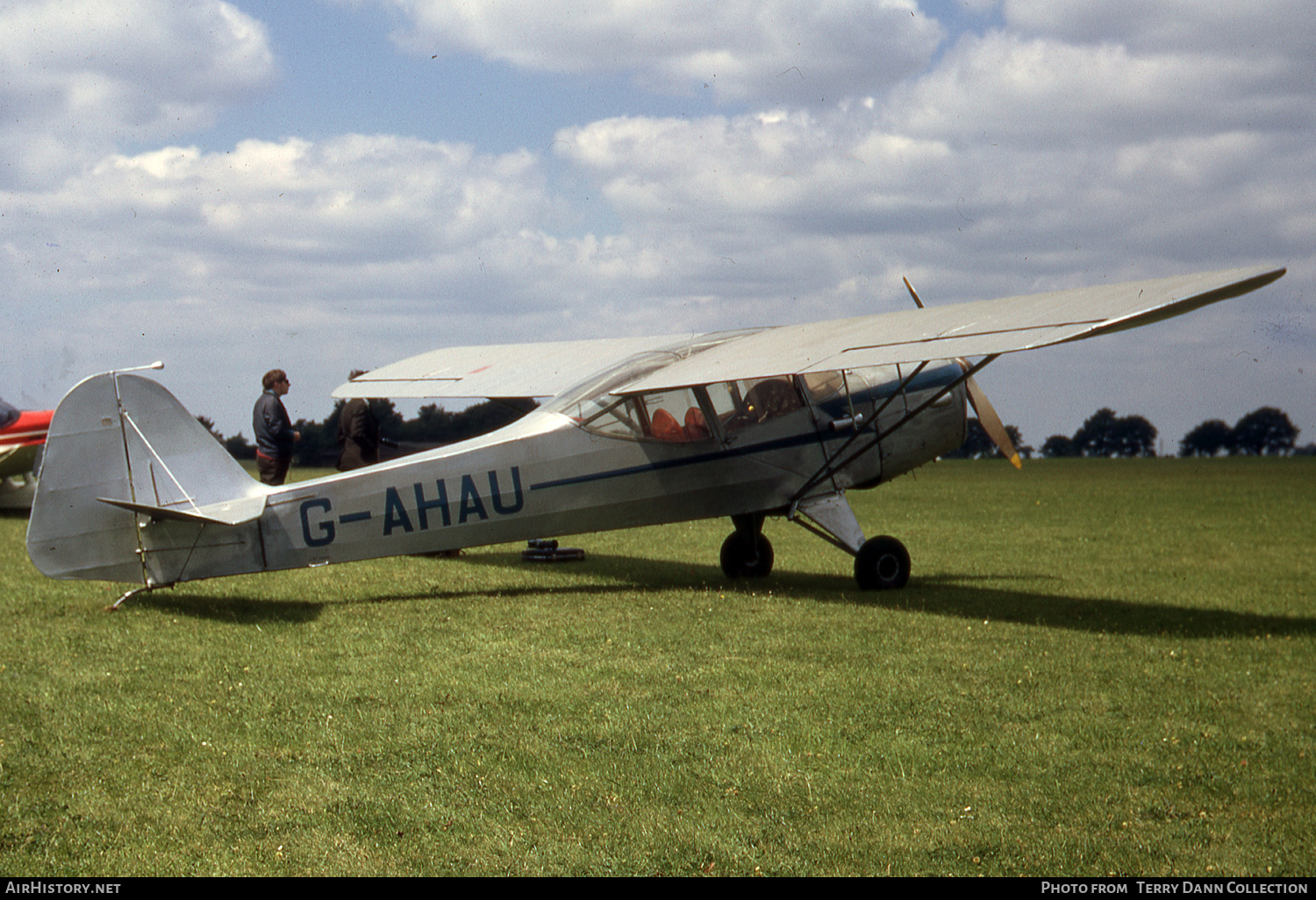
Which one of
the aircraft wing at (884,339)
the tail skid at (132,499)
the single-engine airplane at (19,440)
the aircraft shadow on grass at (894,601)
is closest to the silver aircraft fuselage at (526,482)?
the tail skid at (132,499)

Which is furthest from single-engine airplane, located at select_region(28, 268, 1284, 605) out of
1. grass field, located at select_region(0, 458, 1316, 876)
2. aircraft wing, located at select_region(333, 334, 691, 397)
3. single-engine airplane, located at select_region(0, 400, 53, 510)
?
single-engine airplane, located at select_region(0, 400, 53, 510)

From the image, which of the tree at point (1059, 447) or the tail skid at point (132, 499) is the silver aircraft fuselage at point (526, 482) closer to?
the tail skid at point (132, 499)

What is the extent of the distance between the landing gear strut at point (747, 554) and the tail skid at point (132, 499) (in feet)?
14.4

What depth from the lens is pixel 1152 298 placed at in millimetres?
7008

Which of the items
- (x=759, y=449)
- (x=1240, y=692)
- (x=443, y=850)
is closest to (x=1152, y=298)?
(x=1240, y=692)

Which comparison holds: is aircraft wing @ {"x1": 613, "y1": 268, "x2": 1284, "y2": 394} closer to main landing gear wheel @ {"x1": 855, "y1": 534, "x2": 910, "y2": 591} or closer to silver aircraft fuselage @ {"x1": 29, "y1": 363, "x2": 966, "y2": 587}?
silver aircraft fuselage @ {"x1": 29, "y1": 363, "x2": 966, "y2": 587}

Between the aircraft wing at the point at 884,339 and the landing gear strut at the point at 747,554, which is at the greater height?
the aircraft wing at the point at 884,339

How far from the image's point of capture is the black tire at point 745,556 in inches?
425

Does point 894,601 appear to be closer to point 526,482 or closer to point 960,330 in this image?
point 960,330

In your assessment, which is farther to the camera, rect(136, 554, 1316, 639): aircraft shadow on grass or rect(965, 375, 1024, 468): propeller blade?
rect(965, 375, 1024, 468): propeller blade

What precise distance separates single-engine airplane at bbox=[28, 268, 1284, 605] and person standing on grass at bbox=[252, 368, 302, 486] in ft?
12.5

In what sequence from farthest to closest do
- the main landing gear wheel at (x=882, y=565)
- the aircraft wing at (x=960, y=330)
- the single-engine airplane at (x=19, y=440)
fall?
the single-engine airplane at (x=19, y=440)
the main landing gear wheel at (x=882, y=565)
the aircraft wing at (x=960, y=330)

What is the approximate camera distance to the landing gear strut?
1075 cm
